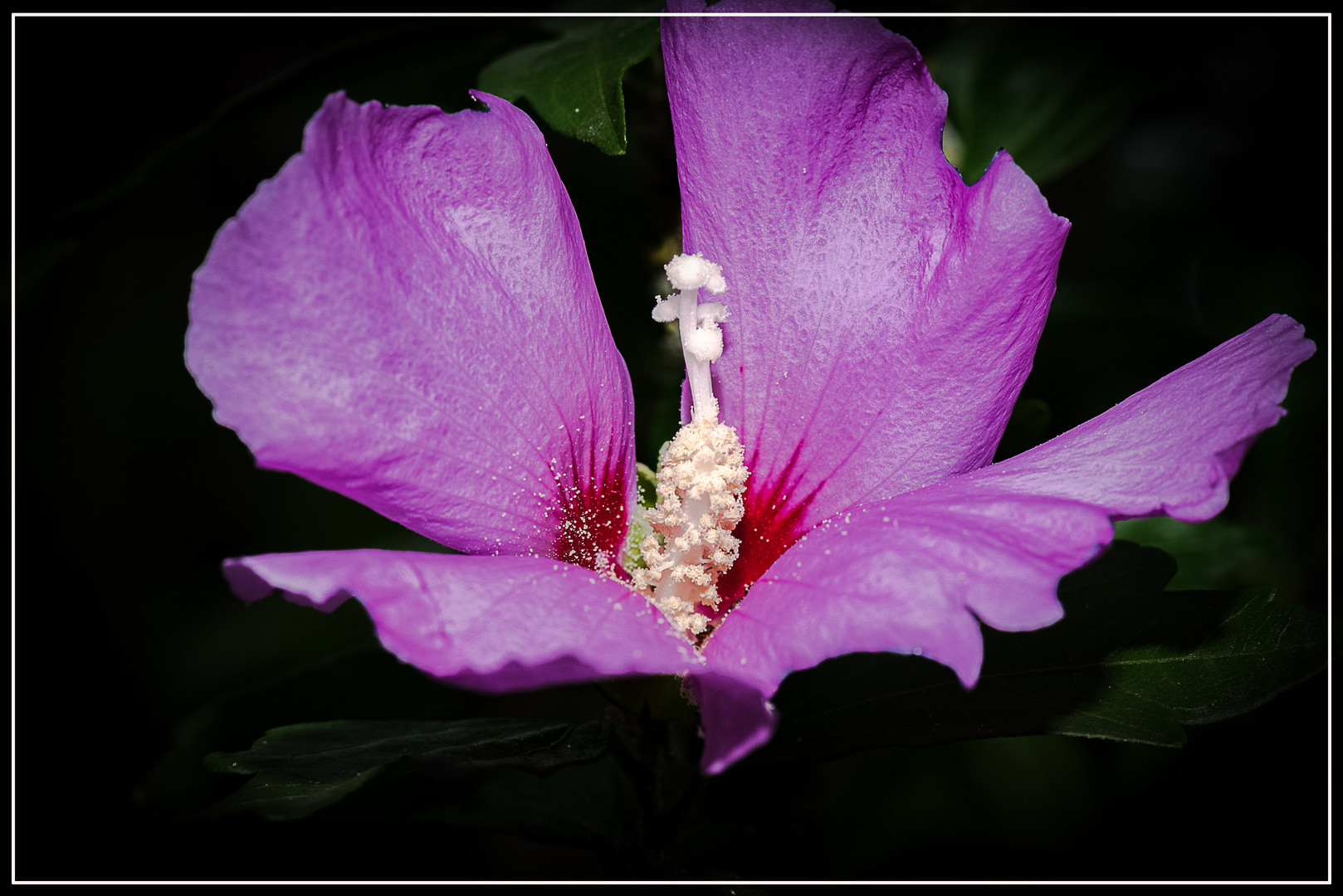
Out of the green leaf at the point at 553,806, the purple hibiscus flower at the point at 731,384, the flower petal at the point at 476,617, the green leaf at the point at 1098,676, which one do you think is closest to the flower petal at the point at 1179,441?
the purple hibiscus flower at the point at 731,384

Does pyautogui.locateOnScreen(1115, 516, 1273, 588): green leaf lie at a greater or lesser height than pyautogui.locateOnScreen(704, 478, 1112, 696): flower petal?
lesser

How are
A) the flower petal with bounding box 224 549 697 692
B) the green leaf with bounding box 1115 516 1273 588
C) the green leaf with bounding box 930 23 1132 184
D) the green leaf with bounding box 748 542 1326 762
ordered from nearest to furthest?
the flower petal with bounding box 224 549 697 692 → the green leaf with bounding box 748 542 1326 762 → the green leaf with bounding box 1115 516 1273 588 → the green leaf with bounding box 930 23 1132 184

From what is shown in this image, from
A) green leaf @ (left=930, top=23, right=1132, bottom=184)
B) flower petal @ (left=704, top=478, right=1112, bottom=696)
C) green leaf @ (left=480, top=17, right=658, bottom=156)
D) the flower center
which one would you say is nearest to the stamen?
the flower center

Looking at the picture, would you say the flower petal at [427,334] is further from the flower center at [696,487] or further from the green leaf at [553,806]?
the green leaf at [553,806]

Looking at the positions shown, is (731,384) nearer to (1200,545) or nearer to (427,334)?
(427,334)

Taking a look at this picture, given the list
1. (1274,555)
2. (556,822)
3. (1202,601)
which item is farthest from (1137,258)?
(556,822)

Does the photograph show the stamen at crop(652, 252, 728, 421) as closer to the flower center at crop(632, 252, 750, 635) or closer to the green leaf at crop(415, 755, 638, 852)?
the flower center at crop(632, 252, 750, 635)

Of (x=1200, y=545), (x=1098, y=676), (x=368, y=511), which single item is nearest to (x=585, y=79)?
(x=1098, y=676)
